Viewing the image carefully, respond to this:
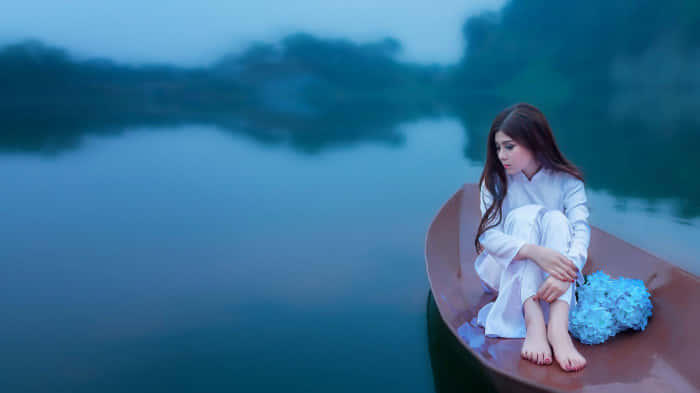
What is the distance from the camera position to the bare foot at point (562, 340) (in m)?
1.05

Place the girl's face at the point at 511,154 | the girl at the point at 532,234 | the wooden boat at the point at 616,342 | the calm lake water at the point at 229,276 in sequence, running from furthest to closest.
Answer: the calm lake water at the point at 229,276, the girl's face at the point at 511,154, the girl at the point at 532,234, the wooden boat at the point at 616,342

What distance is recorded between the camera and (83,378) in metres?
1.44

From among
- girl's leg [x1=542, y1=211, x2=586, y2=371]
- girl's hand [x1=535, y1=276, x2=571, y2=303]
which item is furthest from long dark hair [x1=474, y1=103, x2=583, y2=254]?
girl's hand [x1=535, y1=276, x2=571, y2=303]

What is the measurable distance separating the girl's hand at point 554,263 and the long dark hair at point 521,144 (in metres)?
0.18

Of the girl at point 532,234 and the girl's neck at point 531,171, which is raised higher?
the girl's neck at point 531,171

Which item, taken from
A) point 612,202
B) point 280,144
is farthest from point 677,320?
point 280,144

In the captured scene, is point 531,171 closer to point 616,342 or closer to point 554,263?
point 554,263

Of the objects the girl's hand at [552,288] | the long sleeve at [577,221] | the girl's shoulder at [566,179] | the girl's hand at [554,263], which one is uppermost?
the girl's shoulder at [566,179]

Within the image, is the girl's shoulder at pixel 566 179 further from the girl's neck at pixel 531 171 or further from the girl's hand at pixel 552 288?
the girl's hand at pixel 552 288

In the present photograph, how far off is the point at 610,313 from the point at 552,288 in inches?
8.8

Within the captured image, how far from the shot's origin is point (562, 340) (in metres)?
1.08

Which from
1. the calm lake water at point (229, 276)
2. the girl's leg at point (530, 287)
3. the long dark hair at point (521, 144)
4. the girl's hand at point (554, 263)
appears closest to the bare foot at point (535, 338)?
the girl's leg at point (530, 287)

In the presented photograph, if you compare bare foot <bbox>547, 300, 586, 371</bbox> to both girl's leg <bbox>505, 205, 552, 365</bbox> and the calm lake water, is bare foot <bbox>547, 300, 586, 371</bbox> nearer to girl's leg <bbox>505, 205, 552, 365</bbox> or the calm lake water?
girl's leg <bbox>505, 205, 552, 365</bbox>

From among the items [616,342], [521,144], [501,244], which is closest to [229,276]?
[501,244]
